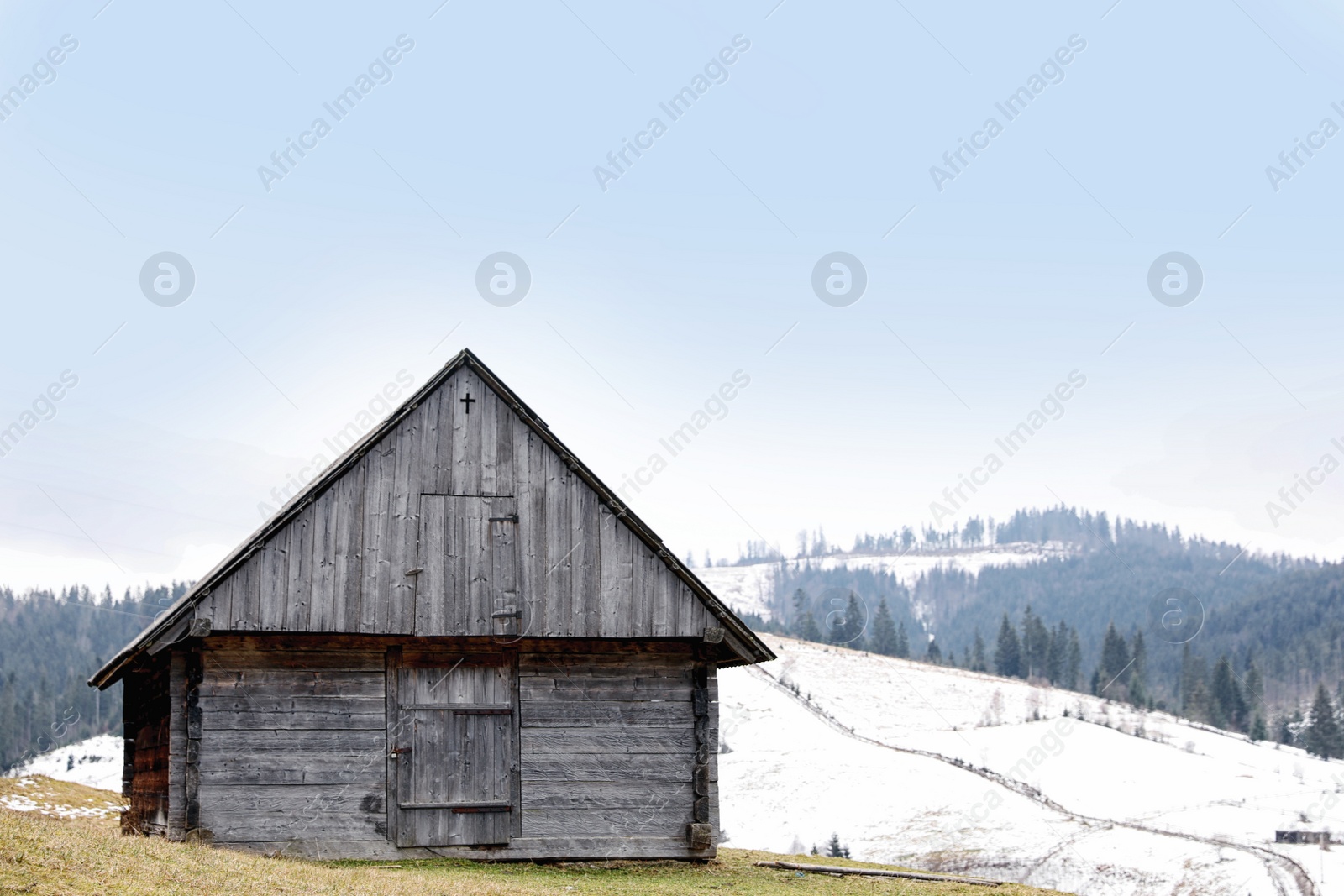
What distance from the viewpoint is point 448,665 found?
63.3 feet

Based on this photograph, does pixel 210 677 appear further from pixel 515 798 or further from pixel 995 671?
pixel 995 671

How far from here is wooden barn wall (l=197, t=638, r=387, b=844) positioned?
18156 mm

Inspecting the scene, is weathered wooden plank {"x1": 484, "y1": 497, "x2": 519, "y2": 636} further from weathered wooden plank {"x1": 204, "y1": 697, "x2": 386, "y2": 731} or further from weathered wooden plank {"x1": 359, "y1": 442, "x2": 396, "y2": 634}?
weathered wooden plank {"x1": 204, "y1": 697, "x2": 386, "y2": 731}

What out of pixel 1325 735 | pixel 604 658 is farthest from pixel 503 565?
pixel 1325 735

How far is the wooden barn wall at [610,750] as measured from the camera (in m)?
19.4

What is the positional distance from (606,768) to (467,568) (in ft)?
12.3

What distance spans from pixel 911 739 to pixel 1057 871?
44.0 metres

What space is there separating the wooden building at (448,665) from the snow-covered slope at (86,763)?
89.1 metres

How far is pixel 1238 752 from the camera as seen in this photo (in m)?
93.2

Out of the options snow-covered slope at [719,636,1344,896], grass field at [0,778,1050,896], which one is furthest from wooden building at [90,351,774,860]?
snow-covered slope at [719,636,1344,896]

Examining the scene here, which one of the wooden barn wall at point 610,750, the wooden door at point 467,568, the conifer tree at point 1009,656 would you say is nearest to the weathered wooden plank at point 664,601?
the wooden barn wall at point 610,750

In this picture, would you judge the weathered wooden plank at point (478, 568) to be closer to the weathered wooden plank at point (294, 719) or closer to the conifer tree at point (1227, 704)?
the weathered wooden plank at point (294, 719)

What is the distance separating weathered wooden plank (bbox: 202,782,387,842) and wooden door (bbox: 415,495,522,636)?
257 centimetres

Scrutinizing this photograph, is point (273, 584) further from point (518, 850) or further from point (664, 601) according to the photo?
point (664, 601)
